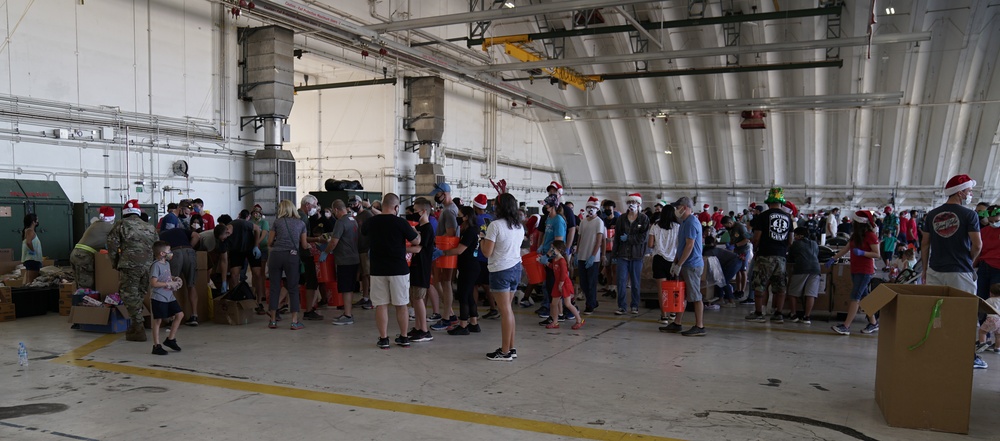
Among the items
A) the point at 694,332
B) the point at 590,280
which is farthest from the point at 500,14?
the point at 694,332

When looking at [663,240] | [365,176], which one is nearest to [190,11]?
[365,176]

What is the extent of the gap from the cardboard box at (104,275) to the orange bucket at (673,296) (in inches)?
259

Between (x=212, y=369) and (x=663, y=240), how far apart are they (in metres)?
5.28

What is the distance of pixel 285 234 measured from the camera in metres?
7.83

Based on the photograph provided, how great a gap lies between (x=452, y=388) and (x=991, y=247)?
585cm

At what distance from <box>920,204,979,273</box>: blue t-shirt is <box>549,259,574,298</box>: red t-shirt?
3.73 m

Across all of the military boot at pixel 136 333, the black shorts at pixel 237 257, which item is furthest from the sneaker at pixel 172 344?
the black shorts at pixel 237 257

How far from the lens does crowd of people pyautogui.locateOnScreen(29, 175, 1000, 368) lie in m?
6.29

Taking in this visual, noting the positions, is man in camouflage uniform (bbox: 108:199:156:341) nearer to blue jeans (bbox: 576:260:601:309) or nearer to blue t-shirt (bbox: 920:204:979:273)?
blue jeans (bbox: 576:260:601:309)

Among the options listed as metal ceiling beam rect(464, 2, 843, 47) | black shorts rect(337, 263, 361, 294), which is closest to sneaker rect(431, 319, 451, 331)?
black shorts rect(337, 263, 361, 294)

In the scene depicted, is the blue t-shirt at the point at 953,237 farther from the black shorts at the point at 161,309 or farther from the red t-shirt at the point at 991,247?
the black shorts at the point at 161,309

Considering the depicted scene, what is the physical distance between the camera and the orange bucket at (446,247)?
7660mm

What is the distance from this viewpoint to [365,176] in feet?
66.4

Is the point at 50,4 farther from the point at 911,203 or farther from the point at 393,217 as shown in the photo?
the point at 911,203
